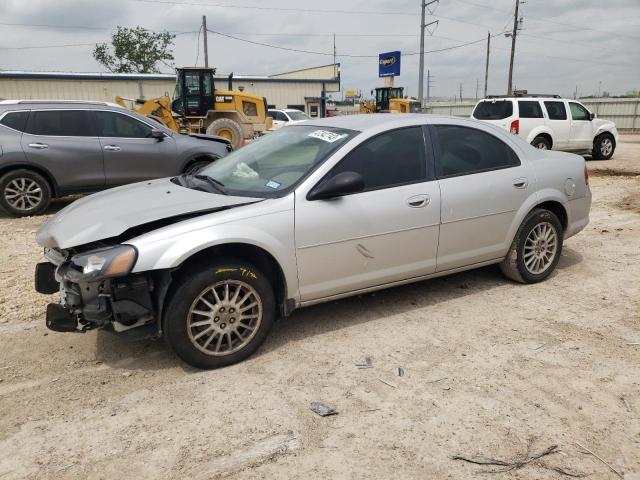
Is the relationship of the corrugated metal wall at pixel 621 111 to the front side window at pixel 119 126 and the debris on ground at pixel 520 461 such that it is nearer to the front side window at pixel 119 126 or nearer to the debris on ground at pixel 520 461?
the front side window at pixel 119 126

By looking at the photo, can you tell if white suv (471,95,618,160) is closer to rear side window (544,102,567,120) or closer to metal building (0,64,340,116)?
rear side window (544,102,567,120)

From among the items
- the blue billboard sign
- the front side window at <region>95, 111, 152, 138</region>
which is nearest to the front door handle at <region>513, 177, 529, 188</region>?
the front side window at <region>95, 111, 152, 138</region>

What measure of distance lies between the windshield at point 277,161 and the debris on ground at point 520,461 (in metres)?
2.05

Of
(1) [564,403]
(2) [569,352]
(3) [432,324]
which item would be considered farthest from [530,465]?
(3) [432,324]

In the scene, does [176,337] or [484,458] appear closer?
[484,458]

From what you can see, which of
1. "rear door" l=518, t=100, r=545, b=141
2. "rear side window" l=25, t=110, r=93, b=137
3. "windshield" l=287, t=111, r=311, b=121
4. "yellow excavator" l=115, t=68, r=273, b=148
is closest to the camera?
"rear side window" l=25, t=110, r=93, b=137

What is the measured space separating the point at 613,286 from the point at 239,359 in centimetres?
362

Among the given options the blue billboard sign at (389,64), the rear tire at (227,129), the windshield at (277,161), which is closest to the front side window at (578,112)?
the rear tire at (227,129)

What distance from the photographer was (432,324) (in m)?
4.07

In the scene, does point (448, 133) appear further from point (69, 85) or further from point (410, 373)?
point (69, 85)

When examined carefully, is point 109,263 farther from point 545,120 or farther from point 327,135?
→ point 545,120

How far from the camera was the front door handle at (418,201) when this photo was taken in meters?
3.97

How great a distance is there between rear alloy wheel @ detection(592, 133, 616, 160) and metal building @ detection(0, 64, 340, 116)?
24.5 m

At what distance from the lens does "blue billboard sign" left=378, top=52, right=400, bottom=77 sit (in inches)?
1417
